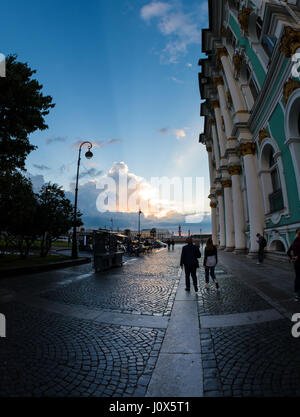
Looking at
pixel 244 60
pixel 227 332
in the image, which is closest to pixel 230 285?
pixel 227 332

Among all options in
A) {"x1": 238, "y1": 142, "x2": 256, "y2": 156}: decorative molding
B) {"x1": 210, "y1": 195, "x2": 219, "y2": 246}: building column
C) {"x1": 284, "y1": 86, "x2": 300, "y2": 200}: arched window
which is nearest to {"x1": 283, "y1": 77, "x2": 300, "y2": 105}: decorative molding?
{"x1": 284, "y1": 86, "x2": 300, "y2": 200}: arched window

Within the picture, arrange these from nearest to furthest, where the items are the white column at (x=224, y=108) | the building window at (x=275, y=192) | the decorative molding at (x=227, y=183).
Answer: the building window at (x=275, y=192), the white column at (x=224, y=108), the decorative molding at (x=227, y=183)

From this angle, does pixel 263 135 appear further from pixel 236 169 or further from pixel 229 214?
pixel 229 214

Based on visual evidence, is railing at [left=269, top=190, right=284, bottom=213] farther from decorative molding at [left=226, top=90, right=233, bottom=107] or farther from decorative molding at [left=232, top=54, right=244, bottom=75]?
decorative molding at [left=226, top=90, right=233, bottom=107]

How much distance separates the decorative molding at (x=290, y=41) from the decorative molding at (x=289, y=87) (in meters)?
1.10

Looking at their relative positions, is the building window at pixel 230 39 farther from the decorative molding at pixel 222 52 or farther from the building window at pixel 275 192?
the building window at pixel 275 192

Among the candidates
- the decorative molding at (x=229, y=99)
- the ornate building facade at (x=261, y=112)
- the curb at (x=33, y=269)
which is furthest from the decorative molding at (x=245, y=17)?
the curb at (x=33, y=269)

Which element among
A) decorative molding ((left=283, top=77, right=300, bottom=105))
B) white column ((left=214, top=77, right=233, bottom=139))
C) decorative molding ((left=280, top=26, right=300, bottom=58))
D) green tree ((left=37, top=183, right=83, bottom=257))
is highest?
white column ((left=214, top=77, right=233, bottom=139))

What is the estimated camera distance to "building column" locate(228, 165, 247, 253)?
19406mm

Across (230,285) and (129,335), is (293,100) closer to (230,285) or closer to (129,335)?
(230,285)

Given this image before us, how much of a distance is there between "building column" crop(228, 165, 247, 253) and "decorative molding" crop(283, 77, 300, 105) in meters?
9.71

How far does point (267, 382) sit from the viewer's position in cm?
233

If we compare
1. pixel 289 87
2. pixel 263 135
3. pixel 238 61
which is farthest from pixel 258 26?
pixel 289 87

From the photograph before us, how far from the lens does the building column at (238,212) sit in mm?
19406
